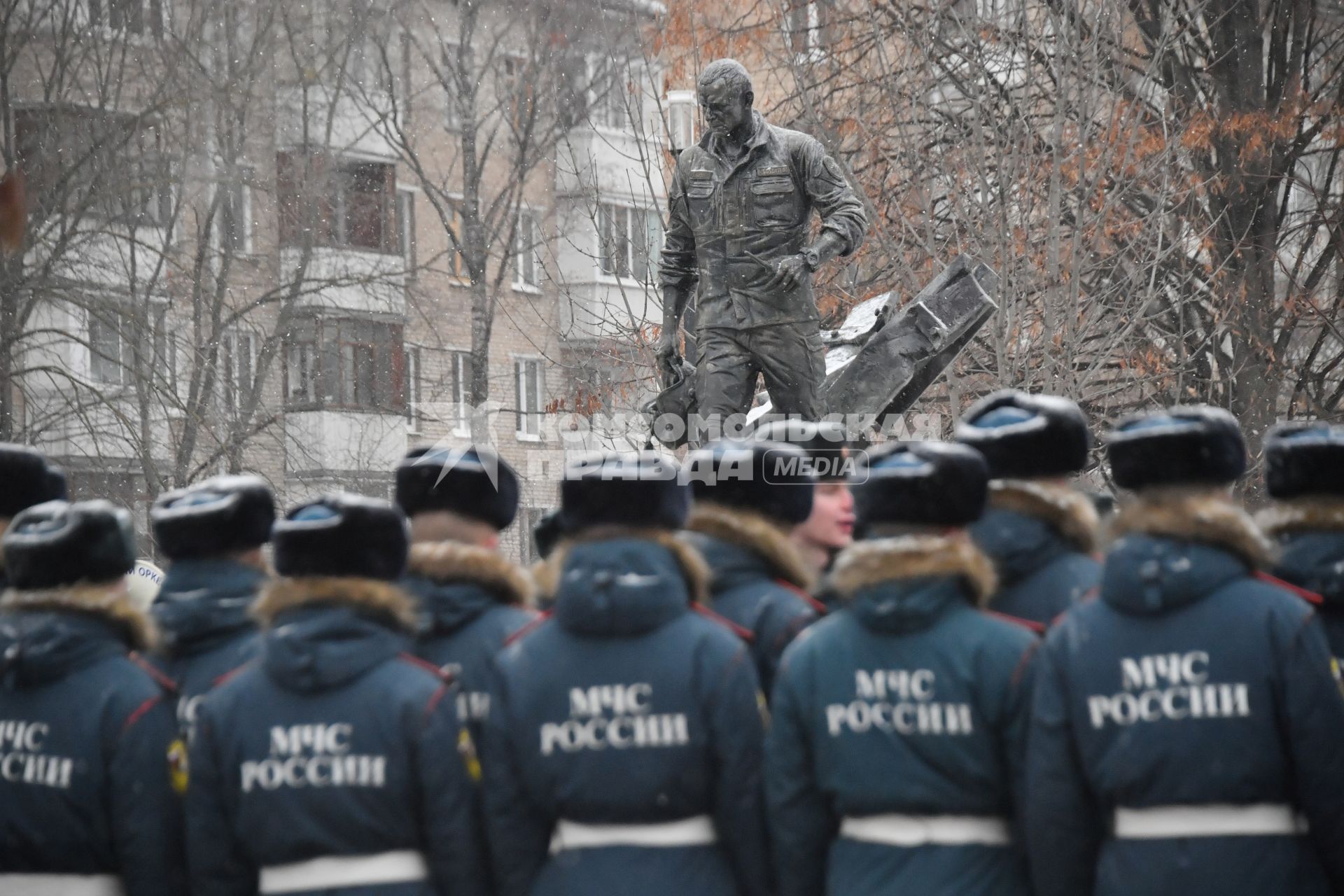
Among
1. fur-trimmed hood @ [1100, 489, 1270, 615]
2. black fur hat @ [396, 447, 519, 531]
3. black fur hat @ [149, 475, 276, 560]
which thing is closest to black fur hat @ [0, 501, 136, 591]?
black fur hat @ [149, 475, 276, 560]

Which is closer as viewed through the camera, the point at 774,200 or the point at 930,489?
the point at 930,489

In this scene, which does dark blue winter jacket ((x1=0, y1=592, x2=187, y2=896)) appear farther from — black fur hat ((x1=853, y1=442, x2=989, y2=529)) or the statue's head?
the statue's head

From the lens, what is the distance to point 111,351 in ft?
92.9

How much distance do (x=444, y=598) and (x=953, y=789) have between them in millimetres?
1406

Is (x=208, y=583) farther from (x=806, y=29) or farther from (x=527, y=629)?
(x=806, y=29)

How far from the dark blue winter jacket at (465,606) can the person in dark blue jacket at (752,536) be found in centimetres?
49

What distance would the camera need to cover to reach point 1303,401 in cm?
1842

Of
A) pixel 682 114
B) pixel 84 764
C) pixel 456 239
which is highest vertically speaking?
pixel 682 114

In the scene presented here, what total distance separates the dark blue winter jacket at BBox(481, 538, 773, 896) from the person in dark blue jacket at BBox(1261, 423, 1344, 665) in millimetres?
1295

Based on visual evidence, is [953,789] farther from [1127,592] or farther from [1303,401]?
[1303,401]

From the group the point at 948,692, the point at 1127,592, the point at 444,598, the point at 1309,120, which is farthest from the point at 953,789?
the point at 1309,120

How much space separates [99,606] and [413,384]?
27.1 m

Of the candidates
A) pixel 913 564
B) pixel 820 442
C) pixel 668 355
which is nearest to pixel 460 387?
pixel 668 355

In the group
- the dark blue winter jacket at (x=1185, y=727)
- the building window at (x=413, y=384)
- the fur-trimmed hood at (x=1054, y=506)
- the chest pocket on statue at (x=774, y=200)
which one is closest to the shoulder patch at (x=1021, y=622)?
the dark blue winter jacket at (x=1185, y=727)
